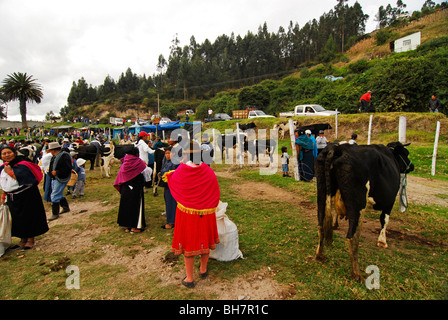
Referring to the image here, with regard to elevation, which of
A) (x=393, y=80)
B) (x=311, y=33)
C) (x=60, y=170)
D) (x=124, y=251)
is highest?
(x=311, y=33)

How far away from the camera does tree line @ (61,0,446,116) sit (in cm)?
7144

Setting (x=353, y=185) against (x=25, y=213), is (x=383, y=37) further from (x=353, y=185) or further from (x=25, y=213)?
(x=25, y=213)

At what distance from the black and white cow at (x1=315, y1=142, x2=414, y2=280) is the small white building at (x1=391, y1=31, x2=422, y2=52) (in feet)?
145

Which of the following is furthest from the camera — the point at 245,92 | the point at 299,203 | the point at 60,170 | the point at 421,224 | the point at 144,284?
the point at 245,92

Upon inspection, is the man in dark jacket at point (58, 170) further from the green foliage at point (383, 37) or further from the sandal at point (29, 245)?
the green foliage at point (383, 37)

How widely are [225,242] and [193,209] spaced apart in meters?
0.95

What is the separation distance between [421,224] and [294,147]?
4340 mm

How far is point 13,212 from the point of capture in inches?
176

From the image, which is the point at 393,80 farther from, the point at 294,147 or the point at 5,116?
the point at 5,116

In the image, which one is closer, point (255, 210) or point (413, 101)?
point (255, 210)

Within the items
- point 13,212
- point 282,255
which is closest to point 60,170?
point 13,212

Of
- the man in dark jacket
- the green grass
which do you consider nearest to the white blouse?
the green grass

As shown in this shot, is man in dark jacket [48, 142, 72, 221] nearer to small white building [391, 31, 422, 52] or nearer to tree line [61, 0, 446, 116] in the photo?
small white building [391, 31, 422, 52]

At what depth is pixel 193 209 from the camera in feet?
10.4
